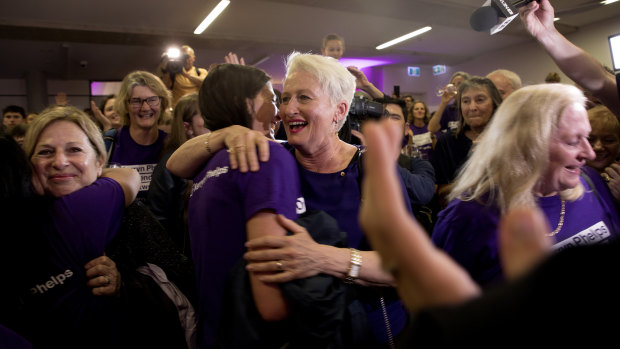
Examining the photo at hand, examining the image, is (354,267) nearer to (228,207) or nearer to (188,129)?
(228,207)

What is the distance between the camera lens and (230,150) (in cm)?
101

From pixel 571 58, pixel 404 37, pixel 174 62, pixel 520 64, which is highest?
pixel 404 37

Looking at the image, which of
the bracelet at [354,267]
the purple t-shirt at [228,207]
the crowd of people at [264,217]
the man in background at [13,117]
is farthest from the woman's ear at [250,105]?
the man in background at [13,117]

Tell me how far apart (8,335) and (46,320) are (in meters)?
0.37

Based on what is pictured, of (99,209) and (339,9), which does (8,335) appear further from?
(339,9)

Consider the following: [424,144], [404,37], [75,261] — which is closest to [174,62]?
[424,144]

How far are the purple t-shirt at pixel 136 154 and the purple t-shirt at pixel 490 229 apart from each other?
182 centimetres

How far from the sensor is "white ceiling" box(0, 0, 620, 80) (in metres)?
7.43

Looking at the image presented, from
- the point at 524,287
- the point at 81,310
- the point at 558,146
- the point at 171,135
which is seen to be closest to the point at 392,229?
the point at 524,287

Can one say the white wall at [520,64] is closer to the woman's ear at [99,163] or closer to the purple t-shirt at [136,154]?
the purple t-shirt at [136,154]

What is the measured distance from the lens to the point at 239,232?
99 cm

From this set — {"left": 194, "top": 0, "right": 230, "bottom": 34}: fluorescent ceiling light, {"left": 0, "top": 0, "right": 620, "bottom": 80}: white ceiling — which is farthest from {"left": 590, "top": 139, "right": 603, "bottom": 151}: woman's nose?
{"left": 194, "top": 0, "right": 230, "bottom": 34}: fluorescent ceiling light

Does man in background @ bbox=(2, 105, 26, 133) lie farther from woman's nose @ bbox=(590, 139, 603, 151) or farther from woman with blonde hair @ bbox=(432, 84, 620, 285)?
woman's nose @ bbox=(590, 139, 603, 151)

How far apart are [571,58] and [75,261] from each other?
82.1 inches
